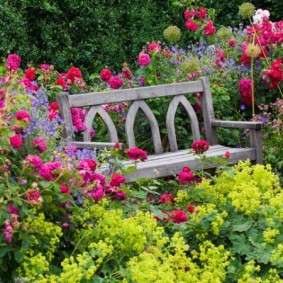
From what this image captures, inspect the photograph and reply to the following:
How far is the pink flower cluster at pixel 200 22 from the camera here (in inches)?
311

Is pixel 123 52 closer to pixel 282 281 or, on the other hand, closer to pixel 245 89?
pixel 245 89

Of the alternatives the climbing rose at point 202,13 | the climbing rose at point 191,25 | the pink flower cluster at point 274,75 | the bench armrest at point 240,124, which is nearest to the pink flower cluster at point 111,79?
the bench armrest at point 240,124

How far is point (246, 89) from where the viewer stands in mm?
6715

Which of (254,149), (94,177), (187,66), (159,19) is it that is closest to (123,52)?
(159,19)

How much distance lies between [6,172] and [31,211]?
0.70ft

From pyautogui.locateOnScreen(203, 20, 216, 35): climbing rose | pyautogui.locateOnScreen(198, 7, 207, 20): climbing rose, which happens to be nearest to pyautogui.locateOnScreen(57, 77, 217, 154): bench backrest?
pyautogui.locateOnScreen(203, 20, 216, 35): climbing rose

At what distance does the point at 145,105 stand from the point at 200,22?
2532 millimetres

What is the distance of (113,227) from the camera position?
3.55 m

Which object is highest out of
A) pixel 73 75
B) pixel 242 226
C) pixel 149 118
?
pixel 73 75

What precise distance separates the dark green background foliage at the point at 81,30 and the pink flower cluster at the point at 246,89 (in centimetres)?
219

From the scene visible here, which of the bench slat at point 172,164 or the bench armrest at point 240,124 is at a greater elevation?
the bench armrest at point 240,124

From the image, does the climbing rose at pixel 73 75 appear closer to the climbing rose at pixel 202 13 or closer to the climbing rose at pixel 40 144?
the climbing rose at pixel 202 13

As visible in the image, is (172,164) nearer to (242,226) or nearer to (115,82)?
(115,82)

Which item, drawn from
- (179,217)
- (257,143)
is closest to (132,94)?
(257,143)
